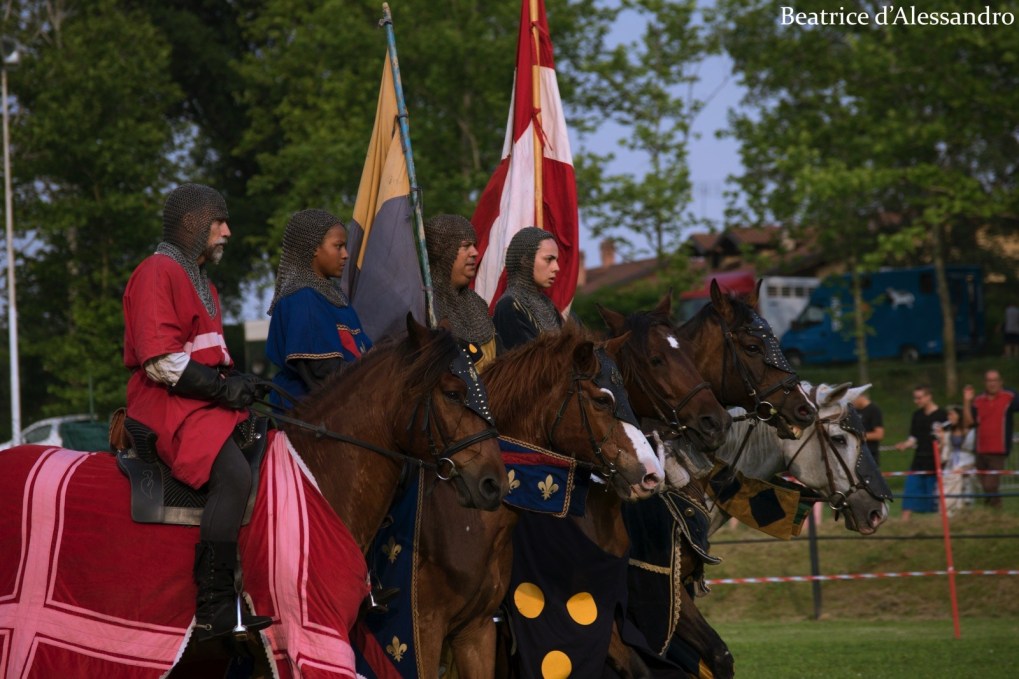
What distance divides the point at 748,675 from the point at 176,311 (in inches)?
245

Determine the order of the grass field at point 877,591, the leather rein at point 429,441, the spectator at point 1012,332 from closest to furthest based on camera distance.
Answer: the leather rein at point 429,441, the grass field at point 877,591, the spectator at point 1012,332

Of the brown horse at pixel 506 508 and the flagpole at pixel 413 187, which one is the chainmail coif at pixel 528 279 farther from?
the brown horse at pixel 506 508

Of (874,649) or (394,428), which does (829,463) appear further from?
(394,428)

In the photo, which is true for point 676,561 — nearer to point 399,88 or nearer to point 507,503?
point 507,503

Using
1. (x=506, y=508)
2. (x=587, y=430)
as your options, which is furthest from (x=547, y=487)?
(x=587, y=430)

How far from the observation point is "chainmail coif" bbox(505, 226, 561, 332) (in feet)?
27.2

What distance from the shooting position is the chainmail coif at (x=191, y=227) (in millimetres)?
6242

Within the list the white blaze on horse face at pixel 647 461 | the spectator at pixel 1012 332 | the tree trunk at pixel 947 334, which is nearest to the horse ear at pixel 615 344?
the white blaze on horse face at pixel 647 461

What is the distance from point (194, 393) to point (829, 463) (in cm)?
478

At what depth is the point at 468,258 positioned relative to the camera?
8.20 meters

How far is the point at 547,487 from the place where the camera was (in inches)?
278

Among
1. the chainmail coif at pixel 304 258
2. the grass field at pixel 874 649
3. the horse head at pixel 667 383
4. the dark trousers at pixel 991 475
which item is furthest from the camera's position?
the dark trousers at pixel 991 475

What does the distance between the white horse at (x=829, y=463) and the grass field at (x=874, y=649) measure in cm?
191

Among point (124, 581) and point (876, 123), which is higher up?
point (876, 123)
